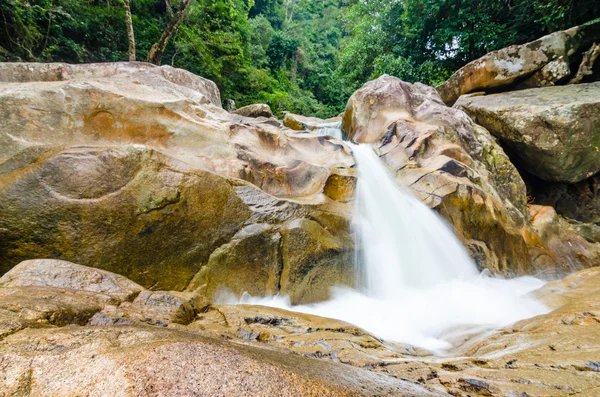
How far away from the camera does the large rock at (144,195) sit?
3.04m

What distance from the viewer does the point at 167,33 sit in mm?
9016

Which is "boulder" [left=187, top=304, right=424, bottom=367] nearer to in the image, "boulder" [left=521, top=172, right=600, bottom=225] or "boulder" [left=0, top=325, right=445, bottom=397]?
"boulder" [left=0, top=325, right=445, bottom=397]

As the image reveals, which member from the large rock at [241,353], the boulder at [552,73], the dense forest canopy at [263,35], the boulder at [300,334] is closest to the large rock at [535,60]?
the boulder at [552,73]

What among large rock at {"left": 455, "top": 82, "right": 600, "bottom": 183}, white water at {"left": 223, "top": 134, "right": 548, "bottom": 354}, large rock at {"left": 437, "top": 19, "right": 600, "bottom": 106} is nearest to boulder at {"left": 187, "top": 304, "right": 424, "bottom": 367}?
white water at {"left": 223, "top": 134, "right": 548, "bottom": 354}

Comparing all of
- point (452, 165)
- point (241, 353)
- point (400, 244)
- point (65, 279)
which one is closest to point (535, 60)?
point (452, 165)

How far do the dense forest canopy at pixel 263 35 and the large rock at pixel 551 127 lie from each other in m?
4.54

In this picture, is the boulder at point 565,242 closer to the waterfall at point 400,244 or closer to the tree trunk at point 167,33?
the waterfall at point 400,244

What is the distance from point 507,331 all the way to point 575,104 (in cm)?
752

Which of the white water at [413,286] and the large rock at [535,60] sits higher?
the large rock at [535,60]

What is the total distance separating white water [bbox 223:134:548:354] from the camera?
3.50m

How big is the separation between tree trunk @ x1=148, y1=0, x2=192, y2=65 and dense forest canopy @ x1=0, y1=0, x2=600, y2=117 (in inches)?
10.9

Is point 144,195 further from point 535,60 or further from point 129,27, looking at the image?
point 535,60

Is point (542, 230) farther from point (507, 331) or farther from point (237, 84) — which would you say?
point (237, 84)

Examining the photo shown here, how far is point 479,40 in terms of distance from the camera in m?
13.1
